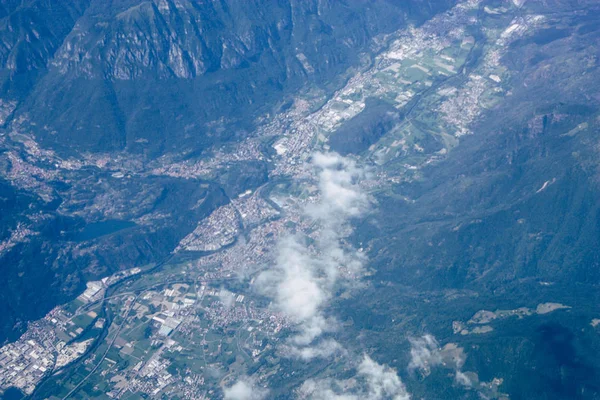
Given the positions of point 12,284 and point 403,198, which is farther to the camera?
point 403,198

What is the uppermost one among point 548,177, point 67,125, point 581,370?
point 67,125

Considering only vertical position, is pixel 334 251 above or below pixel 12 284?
below

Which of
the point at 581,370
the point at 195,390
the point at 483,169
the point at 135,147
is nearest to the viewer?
the point at 581,370

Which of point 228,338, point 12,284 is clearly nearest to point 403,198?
point 228,338

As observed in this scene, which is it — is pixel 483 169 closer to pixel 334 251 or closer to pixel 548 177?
pixel 548 177

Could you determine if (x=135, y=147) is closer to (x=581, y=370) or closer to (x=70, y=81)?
(x=70, y=81)

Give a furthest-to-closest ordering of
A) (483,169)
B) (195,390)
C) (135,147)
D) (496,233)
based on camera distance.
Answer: (135,147)
(483,169)
(496,233)
(195,390)

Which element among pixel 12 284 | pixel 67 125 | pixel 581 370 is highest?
pixel 67 125

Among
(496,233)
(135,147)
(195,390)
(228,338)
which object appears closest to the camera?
(195,390)

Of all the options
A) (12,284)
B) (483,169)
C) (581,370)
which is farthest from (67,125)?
(581,370)
